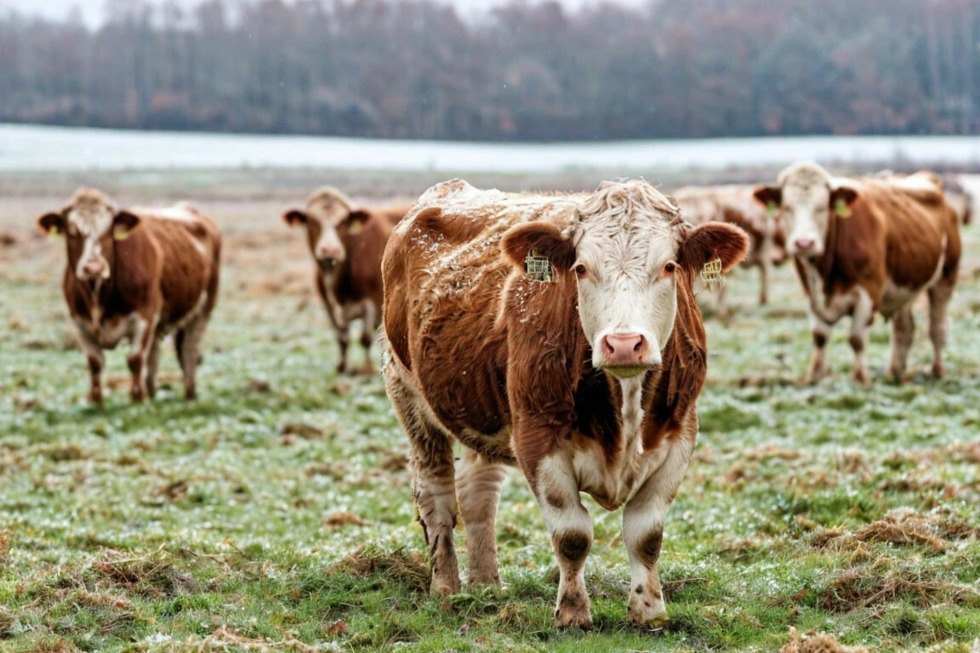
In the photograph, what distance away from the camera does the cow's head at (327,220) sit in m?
18.8

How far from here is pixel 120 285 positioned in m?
15.3

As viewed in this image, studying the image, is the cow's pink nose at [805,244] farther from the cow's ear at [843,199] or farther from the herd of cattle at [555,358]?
the herd of cattle at [555,358]

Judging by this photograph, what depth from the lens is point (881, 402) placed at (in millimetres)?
13867

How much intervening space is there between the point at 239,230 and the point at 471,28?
51312mm

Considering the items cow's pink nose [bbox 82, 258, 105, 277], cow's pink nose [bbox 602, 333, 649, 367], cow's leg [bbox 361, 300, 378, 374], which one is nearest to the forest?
cow's leg [bbox 361, 300, 378, 374]

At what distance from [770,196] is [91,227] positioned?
863 cm

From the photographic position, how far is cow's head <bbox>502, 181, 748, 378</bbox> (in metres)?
5.47

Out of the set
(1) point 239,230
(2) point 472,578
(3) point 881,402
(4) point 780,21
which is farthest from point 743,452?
(4) point 780,21

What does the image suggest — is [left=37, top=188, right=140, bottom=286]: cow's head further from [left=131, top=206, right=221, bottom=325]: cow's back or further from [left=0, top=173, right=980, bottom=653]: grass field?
[left=0, top=173, right=980, bottom=653]: grass field

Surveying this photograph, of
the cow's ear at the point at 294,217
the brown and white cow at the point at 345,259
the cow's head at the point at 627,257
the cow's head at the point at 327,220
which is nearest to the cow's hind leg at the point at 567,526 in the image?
the cow's head at the point at 627,257

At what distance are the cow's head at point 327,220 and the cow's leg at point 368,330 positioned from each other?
88 centimetres

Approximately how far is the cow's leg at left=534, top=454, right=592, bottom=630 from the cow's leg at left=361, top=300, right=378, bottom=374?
39.0ft

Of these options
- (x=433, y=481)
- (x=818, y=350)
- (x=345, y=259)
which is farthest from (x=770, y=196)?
(x=433, y=481)

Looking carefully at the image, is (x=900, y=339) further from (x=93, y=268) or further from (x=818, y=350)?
(x=93, y=268)
